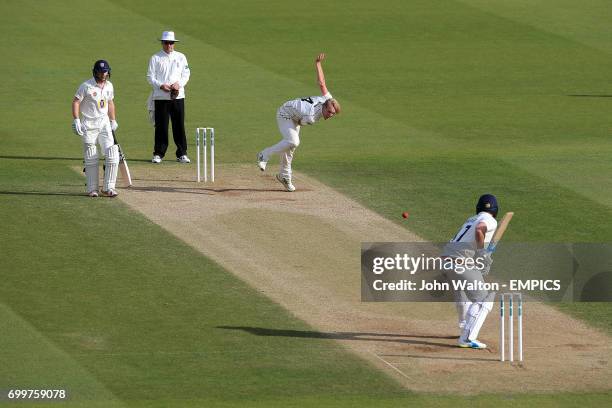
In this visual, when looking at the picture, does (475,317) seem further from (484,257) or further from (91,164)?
(91,164)

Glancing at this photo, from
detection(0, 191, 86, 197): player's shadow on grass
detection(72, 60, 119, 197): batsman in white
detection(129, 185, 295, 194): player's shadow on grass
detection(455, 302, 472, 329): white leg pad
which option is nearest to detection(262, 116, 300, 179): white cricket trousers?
detection(129, 185, 295, 194): player's shadow on grass

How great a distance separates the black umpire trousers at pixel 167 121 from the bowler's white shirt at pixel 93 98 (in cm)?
307

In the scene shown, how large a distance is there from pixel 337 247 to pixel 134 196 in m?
4.25

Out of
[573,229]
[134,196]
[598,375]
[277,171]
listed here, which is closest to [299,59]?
[277,171]

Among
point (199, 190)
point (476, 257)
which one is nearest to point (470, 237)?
point (476, 257)

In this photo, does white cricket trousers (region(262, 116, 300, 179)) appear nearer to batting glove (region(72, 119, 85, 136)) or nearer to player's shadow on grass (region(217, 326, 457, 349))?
batting glove (region(72, 119, 85, 136))

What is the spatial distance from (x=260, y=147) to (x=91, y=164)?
544 cm

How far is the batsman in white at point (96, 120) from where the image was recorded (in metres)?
21.4

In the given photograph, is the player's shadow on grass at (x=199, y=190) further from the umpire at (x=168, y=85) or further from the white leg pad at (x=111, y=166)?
the umpire at (x=168, y=85)

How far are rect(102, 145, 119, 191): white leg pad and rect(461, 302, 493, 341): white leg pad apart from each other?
7.93 m

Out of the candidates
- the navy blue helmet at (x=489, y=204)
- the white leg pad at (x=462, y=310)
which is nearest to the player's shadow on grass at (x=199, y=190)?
the white leg pad at (x=462, y=310)

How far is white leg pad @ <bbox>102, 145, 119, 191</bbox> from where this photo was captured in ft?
70.6

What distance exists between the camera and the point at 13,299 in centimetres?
1697

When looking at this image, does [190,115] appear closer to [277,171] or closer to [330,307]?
[277,171]
